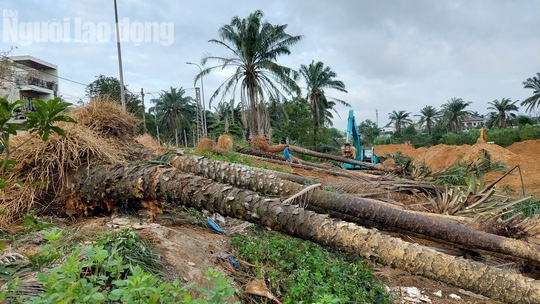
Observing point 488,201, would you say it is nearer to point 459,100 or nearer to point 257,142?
point 257,142

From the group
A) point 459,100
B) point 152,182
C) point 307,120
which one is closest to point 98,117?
point 152,182

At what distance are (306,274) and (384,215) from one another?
1.20 meters

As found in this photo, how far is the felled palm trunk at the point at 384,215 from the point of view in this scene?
3201mm

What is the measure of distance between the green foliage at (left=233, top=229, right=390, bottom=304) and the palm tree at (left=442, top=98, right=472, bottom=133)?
180 feet

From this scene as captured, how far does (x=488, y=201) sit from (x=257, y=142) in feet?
35.8

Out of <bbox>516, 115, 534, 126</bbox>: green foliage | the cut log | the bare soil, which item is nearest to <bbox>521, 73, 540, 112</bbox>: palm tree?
<bbox>516, 115, 534, 126</bbox>: green foliage

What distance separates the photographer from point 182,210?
4.81 metres

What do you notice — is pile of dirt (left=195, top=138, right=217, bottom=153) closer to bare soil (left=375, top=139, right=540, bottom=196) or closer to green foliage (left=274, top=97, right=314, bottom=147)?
bare soil (left=375, top=139, right=540, bottom=196)

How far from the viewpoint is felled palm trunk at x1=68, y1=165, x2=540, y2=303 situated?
2625mm

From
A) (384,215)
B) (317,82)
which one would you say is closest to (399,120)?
(317,82)

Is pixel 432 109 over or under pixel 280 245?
over

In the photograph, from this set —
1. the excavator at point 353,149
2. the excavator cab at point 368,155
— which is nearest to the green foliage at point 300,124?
the excavator at point 353,149

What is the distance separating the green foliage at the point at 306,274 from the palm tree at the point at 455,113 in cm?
5490

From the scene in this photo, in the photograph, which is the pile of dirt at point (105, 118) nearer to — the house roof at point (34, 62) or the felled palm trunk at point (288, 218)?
the felled palm trunk at point (288, 218)
